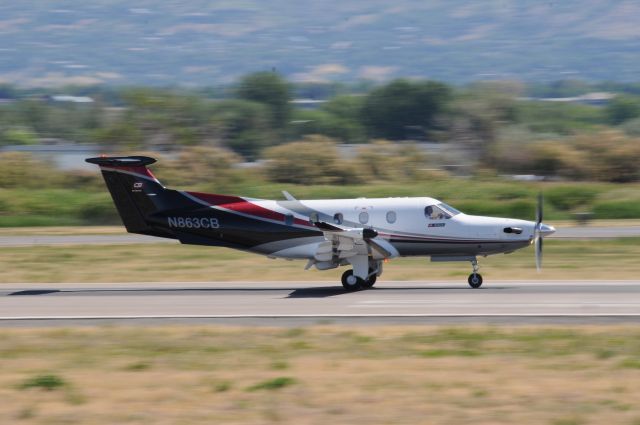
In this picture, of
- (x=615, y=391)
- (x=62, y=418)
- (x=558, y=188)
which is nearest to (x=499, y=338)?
(x=615, y=391)

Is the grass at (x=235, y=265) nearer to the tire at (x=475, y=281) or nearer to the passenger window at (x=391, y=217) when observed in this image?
the tire at (x=475, y=281)

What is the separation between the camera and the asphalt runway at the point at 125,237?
40.8 m

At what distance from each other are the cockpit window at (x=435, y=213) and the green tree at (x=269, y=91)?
3723 inches

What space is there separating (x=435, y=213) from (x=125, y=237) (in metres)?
21.7

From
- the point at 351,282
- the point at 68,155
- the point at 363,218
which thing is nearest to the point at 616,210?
the point at 363,218

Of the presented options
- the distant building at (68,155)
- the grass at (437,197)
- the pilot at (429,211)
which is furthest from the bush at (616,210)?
the distant building at (68,155)

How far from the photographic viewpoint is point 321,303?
75.6 ft

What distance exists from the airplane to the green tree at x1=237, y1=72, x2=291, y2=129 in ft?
307

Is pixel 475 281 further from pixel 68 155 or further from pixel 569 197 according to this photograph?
pixel 68 155

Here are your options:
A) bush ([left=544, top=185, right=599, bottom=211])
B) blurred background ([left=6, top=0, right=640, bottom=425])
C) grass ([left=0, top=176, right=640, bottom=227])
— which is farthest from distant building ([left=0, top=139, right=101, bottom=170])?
bush ([left=544, top=185, right=599, bottom=211])

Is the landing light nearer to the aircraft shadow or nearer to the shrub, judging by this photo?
the aircraft shadow

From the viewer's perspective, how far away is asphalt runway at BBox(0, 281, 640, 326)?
20.5 meters

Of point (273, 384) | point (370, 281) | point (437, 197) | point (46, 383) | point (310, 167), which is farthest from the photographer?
point (310, 167)

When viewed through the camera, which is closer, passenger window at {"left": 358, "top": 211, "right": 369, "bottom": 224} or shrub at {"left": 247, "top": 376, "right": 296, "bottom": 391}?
shrub at {"left": 247, "top": 376, "right": 296, "bottom": 391}
